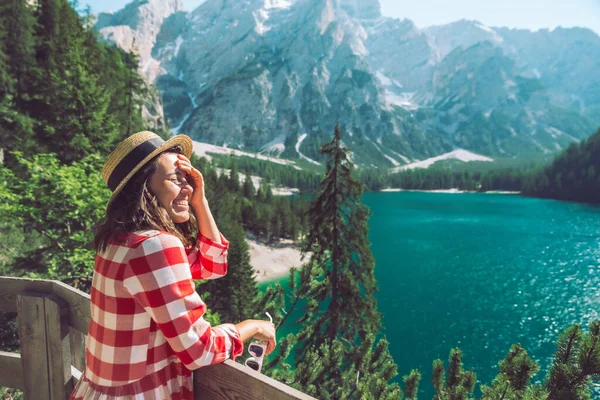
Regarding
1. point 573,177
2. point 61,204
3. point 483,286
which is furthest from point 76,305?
point 573,177

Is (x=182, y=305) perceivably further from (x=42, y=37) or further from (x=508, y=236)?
(x=508, y=236)

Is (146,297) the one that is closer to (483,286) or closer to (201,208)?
(201,208)

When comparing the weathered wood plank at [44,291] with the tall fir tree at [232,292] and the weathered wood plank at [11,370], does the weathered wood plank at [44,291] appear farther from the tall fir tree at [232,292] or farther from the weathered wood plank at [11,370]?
the tall fir tree at [232,292]

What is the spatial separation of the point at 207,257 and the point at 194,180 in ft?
1.80

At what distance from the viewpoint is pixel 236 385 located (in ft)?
5.90

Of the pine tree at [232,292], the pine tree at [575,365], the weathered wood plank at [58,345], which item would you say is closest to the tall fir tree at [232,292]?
the pine tree at [232,292]

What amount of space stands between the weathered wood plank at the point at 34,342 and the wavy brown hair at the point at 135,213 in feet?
3.68

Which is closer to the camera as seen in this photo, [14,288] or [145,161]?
[145,161]

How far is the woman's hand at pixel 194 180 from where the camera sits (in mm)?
2184

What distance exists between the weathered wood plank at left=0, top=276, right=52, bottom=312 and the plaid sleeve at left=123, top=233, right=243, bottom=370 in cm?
152

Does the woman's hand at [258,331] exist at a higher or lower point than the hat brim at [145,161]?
lower

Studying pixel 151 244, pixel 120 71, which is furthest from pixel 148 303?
pixel 120 71

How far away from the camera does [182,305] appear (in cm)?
165

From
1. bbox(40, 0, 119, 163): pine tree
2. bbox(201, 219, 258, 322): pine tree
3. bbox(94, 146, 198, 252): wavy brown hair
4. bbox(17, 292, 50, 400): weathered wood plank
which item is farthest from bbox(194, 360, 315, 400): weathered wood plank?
bbox(201, 219, 258, 322): pine tree
